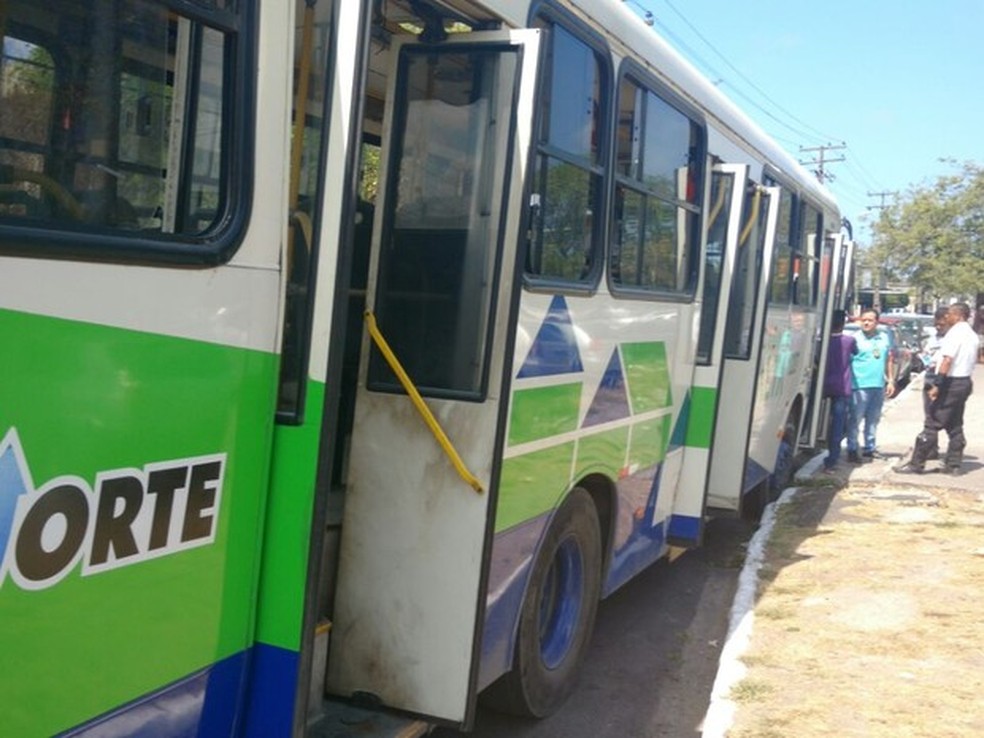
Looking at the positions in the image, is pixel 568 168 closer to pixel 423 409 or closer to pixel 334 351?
pixel 423 409

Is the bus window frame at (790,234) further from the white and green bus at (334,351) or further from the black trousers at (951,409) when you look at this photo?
the black trousers at (951,409)

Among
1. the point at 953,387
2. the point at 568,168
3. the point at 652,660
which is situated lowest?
the point at 652,660

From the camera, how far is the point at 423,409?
338 centimetres

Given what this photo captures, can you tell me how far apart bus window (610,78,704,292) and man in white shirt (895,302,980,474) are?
20.9ft

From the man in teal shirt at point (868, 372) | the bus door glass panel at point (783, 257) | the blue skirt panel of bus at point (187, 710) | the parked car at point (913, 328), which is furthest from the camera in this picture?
the parked car at point (913, 328)

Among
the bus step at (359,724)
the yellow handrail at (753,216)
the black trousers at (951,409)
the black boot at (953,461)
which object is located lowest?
the bus step at (359,724)

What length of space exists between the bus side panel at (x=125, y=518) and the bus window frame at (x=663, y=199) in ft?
7.66

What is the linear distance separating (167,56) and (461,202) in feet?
4.17

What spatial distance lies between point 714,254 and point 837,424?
6.08 m

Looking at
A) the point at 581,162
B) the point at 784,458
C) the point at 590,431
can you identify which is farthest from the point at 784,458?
the point at 581,162

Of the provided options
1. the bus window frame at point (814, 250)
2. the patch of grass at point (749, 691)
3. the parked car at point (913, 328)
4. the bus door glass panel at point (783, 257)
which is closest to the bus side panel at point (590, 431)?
the patch of grass at point (749, 691)

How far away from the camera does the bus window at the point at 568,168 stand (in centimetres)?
392

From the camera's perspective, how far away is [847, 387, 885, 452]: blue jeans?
460 inches

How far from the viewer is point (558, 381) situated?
13.6 feet
